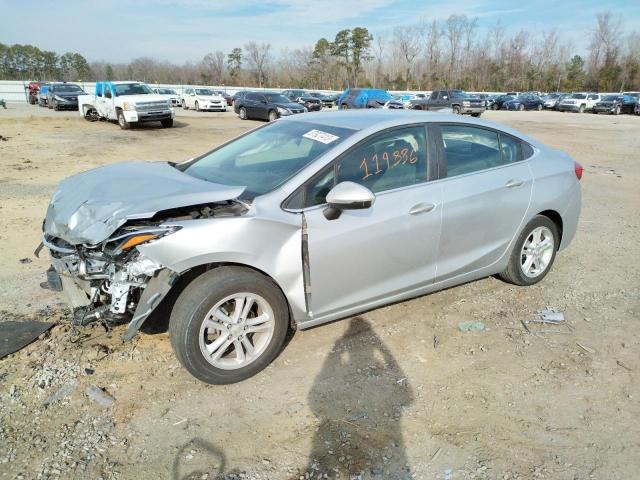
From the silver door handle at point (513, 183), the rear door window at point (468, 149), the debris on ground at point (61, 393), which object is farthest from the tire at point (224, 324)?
the silver door handle at point (513, 183)

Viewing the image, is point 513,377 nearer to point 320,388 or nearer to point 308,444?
point 320,388

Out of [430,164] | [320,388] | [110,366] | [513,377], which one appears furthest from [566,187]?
[110,366]

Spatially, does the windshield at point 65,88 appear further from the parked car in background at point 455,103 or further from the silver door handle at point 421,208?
the silver door handle at point 421,208

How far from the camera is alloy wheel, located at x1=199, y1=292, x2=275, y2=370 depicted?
303 centimetres

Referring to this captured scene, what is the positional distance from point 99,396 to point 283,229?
156cm

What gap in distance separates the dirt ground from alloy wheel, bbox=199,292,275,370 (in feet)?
0.70

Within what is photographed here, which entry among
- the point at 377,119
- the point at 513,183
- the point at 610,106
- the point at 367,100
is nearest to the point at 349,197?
the point at 377,119

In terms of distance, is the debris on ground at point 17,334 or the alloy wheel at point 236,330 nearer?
the alloy wheel at point 236,330

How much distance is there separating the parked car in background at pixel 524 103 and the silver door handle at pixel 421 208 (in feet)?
157

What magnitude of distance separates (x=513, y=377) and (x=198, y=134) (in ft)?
59.8

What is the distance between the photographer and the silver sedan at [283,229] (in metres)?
2.95

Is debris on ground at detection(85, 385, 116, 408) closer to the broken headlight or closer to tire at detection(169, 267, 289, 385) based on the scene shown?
tire at detection(169, 267, 289, 385)

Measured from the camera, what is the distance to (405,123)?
3.77 metres

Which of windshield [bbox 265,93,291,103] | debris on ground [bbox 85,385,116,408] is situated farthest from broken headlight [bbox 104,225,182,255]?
windshield [bbox 265,93,291,103]
